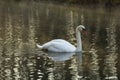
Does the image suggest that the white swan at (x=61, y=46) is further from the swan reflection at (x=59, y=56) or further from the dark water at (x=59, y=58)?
the dark water at (x=59, y=58)

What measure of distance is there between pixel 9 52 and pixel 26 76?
16.7ft

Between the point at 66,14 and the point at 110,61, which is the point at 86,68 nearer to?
the point at 110,61

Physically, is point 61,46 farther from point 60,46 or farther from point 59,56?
point 59,56

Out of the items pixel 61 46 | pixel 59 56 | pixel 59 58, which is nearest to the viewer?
pixel 59 58

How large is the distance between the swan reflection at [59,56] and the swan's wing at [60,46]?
0.22 m

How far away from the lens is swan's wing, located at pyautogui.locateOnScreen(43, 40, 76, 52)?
21062mm

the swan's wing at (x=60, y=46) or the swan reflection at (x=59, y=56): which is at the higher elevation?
the swan's wing at (x=60, y=46)

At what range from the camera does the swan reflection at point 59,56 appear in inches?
769

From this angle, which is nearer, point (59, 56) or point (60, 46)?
point (59, 56)

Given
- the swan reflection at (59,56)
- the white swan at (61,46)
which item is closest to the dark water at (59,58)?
the swan reflection at (59,56)

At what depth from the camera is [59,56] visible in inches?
798

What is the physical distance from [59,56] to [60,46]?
1044 mm

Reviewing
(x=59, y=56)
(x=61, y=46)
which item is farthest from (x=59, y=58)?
(x=61, y=46)

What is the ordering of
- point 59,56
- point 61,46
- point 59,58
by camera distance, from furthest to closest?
point 61,46 → point 59,56 → point 59,58
